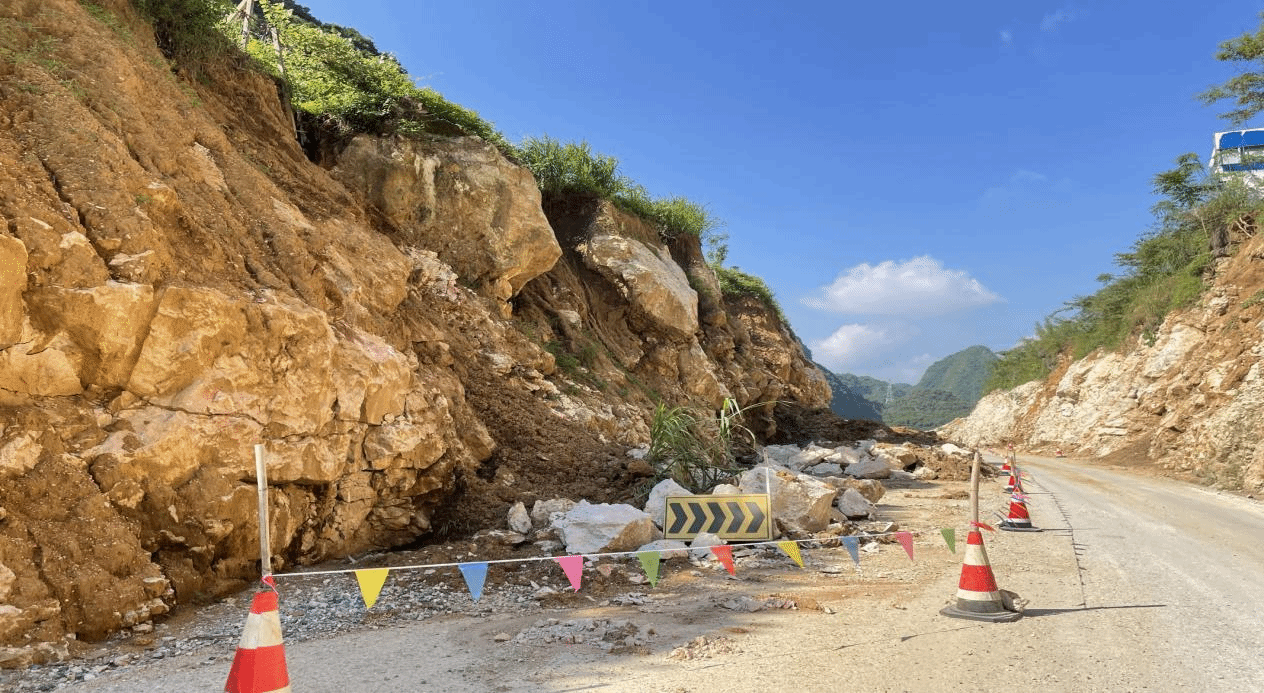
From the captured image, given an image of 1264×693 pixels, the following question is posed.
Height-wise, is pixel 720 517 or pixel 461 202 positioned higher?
pixel 461 202

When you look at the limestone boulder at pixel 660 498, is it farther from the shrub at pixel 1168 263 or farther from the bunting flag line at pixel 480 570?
the shrub at pixel 1168 263

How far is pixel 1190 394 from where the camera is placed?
22.0 meters

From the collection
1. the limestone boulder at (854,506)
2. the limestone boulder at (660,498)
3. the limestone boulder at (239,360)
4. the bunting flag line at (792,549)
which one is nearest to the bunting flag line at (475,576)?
the bunting flag line at (792,549)

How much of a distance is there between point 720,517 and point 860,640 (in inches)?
137

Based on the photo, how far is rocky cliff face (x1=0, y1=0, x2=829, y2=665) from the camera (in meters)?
5.43

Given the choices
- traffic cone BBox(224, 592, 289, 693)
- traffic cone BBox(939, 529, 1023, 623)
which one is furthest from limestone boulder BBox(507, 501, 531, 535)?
traffic cone BBox(224, 592, 289, 693)

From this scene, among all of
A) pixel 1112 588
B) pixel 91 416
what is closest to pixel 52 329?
pixel 91 416

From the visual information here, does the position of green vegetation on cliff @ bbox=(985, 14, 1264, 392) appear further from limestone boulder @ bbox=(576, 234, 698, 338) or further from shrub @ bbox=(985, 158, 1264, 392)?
limestone boulder @ bbox=(576, 234, 698, 338)

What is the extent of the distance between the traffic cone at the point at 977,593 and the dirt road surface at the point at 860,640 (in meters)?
0.19

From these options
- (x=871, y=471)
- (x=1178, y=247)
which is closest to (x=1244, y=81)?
(x=1178, y=247)

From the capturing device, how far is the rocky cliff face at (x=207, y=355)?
5.43 m

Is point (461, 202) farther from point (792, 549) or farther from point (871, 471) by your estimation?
point (871, 471)

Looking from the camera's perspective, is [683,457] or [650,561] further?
[683,457]

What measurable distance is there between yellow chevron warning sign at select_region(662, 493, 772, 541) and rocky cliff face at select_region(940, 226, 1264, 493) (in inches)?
540
